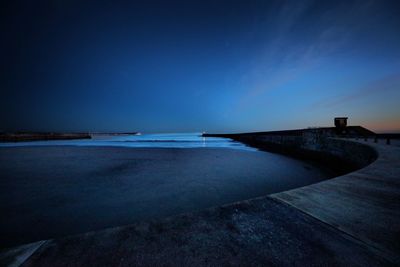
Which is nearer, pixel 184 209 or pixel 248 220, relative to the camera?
pixel 248 220

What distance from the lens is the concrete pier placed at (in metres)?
1.04

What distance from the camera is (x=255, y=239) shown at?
123cm

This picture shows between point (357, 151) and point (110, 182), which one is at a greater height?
point (357, 151)

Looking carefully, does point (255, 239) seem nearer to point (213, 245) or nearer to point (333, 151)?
point (213, 245)

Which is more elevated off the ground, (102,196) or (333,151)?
(333,151)

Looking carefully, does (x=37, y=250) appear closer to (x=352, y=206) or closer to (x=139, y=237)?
(x=139, y=237)

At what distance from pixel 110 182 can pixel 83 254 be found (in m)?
4.69

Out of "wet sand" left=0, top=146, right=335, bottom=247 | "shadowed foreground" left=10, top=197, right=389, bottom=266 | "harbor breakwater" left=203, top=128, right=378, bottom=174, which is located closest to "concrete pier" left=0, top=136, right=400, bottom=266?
"shadowed foreground" left=10, top=197, right=389, bottom=266

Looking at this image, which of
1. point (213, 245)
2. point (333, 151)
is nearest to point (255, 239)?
point (213, 245)

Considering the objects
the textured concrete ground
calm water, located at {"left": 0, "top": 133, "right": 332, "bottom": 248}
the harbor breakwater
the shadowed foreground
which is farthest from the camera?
the harbor breakwater

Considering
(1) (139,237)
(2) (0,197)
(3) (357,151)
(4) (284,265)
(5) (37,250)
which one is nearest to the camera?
(4) (284,265)

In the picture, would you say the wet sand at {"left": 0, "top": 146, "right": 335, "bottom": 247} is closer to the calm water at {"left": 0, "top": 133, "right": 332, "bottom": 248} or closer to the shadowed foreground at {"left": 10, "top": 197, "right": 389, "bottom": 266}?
the calm water at {"left": 0, "top": 133, "right": 332, "bottom": 248}

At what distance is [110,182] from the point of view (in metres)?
5.18

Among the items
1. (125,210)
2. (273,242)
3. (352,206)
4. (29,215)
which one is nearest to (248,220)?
(273,242)
